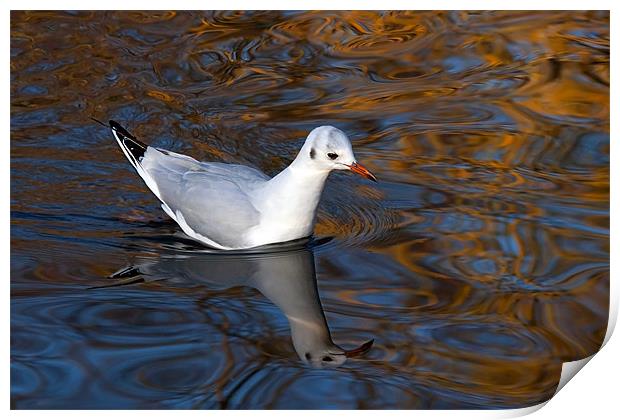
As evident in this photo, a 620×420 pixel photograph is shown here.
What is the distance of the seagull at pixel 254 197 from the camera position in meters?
3.92

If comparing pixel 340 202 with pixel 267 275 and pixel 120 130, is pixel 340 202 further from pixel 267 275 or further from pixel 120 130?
pixel 120 130

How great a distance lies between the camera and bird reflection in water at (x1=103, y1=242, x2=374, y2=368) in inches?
142

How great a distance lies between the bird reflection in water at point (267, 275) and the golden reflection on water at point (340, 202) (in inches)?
1.8

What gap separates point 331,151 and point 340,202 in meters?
0.55

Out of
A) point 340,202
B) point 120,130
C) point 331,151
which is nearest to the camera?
point 331,151

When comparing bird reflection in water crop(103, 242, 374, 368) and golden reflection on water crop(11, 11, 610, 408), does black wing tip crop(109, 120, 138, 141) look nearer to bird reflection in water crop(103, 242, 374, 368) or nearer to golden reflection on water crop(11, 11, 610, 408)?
golden reflection on water crop(11, 11, 610, 408)

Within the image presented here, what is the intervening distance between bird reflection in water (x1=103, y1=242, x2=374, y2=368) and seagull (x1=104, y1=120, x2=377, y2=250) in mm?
59

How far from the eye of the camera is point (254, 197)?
407cm

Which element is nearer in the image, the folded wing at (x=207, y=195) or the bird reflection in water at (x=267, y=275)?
the bird reflection in water at (x=267, y=275)

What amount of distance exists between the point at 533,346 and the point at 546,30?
59.4 inches

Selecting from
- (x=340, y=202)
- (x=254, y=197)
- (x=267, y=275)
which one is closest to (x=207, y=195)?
(x=254, y=197)

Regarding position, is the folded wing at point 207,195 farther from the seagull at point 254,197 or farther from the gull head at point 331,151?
the gull head at point 331,151

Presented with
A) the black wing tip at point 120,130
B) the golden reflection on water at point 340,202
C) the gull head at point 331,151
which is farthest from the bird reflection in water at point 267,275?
the black wing tip at point 120,130

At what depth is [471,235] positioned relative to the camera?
4.08 m
